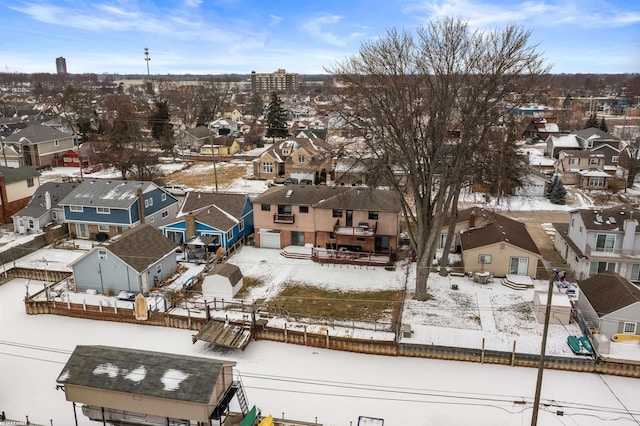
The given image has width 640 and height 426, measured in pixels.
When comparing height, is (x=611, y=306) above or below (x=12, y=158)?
below

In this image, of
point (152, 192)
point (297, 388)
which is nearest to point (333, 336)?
point (297, 388)

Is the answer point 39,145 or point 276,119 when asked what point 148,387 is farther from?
point 276,119

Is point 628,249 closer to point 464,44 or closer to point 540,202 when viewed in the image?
point 464,44

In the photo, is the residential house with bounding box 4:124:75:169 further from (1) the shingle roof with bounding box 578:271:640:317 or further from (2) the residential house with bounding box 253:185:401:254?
(1) the shingle roof with bounding box 578:271:640:317

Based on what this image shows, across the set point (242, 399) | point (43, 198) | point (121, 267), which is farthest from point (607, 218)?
point (43, 198)

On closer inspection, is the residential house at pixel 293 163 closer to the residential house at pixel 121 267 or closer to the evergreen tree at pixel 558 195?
the evergreen tree at pixel 558 195

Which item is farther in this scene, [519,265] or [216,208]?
[216,208]
